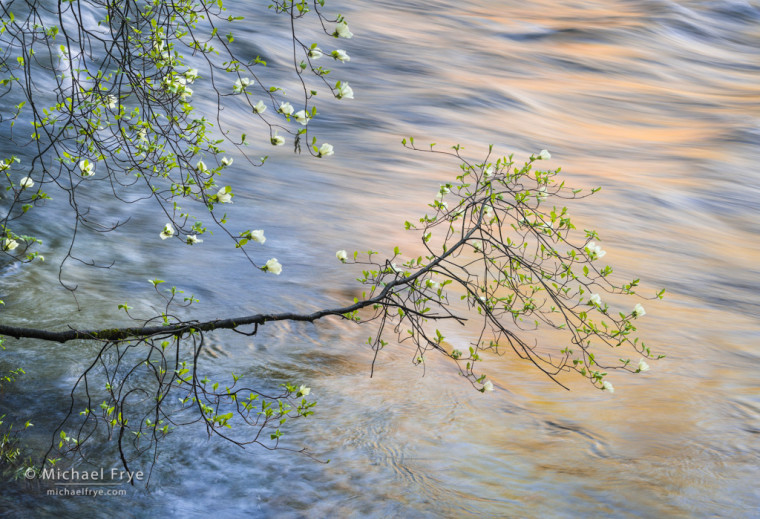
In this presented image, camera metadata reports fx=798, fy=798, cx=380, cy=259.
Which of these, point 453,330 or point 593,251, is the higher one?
point 593,251

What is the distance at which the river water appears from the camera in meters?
3.53

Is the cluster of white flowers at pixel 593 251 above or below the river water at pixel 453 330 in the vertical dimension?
above

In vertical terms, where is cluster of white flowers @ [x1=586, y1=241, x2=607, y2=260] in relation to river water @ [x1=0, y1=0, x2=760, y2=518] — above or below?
above

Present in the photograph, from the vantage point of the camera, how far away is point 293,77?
11352mm

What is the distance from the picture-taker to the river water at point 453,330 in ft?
11.6

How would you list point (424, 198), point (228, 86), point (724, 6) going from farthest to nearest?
point (724, 6) → point (228, 86) → point (424, 198)

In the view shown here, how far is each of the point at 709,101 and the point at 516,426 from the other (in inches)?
379

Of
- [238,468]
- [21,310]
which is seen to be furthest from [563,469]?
[21,310]

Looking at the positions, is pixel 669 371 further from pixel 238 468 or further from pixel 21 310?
pixel 21 310

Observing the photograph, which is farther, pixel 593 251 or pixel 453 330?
pixel 453 330

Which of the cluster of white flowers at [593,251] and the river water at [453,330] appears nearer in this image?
the cluster of white flowers at [593,251]

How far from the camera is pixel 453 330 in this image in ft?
17.6

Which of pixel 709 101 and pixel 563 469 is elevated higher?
pixel 709 101

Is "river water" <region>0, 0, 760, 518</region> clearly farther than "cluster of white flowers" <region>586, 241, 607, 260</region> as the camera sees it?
Yes
